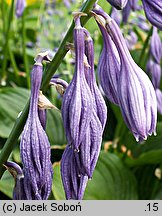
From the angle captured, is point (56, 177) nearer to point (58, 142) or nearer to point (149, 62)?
point (58, 142)

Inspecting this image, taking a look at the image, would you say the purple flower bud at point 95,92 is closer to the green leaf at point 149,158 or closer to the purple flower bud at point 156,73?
the green leaf at point 149,158

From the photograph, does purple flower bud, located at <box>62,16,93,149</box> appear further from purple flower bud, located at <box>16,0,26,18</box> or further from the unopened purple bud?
purple flower bud, located at <box>16,0,26,18</box>

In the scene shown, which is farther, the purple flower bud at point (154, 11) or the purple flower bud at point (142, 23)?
the purple flower bud at point (142, 23)

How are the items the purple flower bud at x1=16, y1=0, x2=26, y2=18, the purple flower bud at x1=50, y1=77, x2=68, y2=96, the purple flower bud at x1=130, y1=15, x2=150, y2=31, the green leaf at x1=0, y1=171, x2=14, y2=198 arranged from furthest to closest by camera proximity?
the purple flower bud at x1=130, y1=15, x2=150, y2=31 < the purple flower bud at x1=16, y1=0, x2=26, y2=18 < the green leaf at x1=0, y1=171, x2=14, y2=198 < the purple flower bud at x1=50, y1=77, x2=68, y2=96

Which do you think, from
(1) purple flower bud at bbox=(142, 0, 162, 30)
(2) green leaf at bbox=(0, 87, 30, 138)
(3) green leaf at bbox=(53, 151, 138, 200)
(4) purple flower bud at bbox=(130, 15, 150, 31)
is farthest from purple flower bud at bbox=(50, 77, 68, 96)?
(4) purple flower bud at bbox=(130, 15, 150, 31)

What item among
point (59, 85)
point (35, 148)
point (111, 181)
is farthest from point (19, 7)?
point (35, 148)

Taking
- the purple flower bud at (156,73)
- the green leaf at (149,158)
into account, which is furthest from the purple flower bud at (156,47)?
the green leaf at (149,158)
